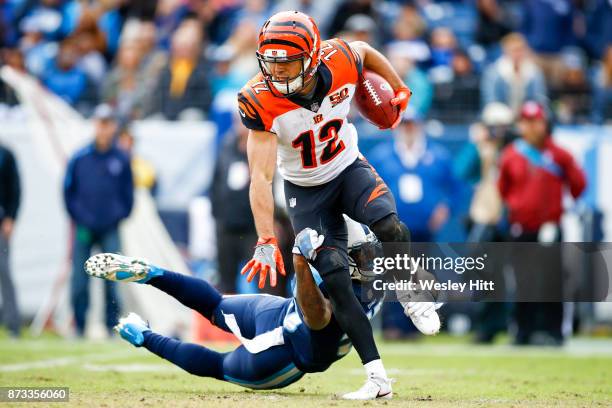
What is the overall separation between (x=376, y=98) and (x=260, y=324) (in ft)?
5.55

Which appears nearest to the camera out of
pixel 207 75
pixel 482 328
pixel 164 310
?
pixel 482 328

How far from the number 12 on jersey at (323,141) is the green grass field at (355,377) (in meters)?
1.44

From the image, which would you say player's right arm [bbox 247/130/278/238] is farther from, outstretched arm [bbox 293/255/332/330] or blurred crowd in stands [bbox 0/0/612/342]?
blurred crowd in stands [bbox 0/0/612/342]

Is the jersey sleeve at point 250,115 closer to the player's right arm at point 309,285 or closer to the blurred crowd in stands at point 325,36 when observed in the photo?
the player's right arm at point 309,285

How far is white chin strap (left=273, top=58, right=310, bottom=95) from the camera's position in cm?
671

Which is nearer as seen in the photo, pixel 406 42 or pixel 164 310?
pixel 164 310

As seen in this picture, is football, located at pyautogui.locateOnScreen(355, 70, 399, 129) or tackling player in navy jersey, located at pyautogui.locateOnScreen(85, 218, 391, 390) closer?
tackling player in navy jersey, located at pyautogui.locateOnScreen(85, 218, 391, 390)

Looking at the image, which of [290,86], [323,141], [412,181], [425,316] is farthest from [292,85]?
[412,181]

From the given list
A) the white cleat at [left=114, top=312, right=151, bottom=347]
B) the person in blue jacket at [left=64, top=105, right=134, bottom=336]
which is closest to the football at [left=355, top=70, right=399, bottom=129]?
the white cleat at [left=114, top=312, right=151, bottom=347]

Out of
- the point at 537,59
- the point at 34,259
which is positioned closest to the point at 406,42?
the point at 537,59

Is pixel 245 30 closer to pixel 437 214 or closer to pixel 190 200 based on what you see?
pixel 190 200

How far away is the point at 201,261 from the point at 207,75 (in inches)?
98.0

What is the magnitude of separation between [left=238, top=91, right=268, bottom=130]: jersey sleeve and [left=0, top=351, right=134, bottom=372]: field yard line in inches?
119

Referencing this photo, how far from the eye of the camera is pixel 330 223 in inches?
283
